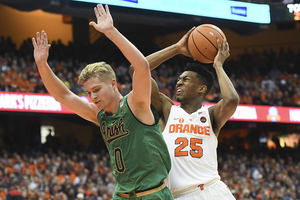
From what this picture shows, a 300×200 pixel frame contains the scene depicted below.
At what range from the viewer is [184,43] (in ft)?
13.1

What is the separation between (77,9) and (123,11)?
1577 millimetres

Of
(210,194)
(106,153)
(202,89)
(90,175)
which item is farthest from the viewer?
(106,153)

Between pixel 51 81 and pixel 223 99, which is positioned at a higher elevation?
pixel 51 81

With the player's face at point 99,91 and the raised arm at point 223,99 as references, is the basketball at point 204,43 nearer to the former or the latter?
the raised arm at point 223,99

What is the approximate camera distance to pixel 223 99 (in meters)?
3.82

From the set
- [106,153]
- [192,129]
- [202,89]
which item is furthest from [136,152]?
[106,153]

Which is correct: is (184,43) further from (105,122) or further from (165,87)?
(165,87)

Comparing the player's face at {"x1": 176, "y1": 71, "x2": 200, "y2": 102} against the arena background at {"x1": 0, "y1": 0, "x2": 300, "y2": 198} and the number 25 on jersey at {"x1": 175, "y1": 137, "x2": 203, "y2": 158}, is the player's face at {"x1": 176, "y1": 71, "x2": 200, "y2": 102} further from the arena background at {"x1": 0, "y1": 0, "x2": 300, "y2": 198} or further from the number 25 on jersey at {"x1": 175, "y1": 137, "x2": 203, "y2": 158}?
the arena background at {"x1": 0, "y1": 0, "x2": 300, "y2": 198}

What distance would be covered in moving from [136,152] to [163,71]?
1372 cm

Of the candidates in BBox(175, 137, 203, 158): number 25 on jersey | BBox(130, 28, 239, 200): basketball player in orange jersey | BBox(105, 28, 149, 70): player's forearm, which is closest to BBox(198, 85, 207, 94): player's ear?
BBox(130, 28, 239, 200): basketball player in orange jersey

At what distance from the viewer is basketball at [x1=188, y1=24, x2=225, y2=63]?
158 inches

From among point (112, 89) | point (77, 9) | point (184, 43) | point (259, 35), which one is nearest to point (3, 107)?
point (77, 9)

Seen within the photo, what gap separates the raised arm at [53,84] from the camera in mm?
3033

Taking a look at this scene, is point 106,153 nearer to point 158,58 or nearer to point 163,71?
point 163,71
